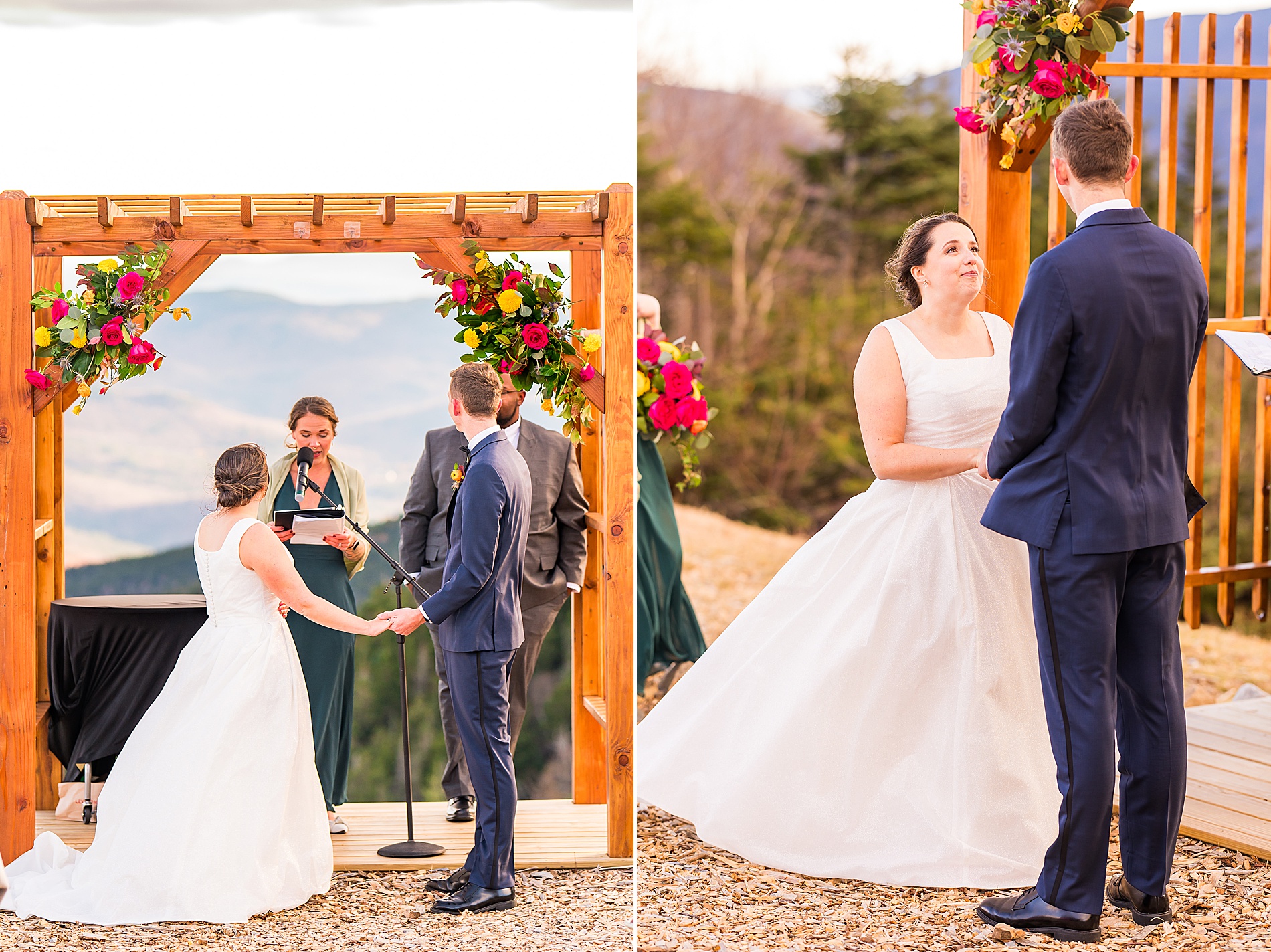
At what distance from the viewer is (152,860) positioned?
11.3ft

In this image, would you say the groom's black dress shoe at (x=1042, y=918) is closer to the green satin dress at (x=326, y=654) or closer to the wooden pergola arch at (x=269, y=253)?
the wooden pergola arch at (x=269, y=253)

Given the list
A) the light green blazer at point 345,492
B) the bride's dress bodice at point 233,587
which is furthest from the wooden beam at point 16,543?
the light green blazer at point 345,492

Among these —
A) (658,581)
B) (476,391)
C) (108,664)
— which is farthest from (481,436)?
(108,664)

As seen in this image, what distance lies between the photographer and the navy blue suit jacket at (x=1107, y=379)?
273 centimetres

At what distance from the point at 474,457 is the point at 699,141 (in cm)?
1065

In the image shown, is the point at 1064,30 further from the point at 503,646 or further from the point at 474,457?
the point at 503,646

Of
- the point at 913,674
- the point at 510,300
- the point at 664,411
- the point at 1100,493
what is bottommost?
the point at 913,674

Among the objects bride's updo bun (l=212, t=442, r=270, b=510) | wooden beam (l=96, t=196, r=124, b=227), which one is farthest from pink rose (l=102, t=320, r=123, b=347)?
bride's updo bun (l=212, t=442, r=270, b=510)

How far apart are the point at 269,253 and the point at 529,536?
150cm

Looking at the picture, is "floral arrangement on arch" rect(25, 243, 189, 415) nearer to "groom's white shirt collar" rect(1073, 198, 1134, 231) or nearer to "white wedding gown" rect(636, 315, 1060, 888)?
"white wedding gown" rect(636, 315, 1060, 888)

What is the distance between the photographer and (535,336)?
3.92 m

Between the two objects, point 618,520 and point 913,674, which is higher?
point 618,520

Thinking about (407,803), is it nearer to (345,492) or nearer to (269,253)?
(345,492)

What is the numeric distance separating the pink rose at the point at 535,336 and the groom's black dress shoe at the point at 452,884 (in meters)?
1.80
